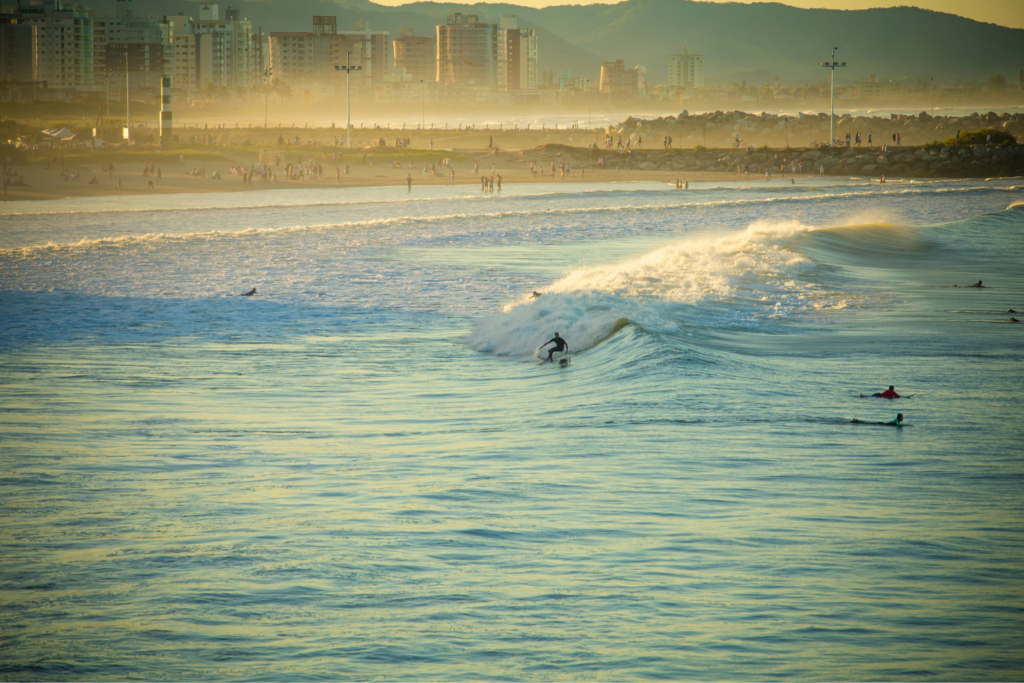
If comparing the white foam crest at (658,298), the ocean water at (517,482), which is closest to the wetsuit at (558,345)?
the ocean water at (517,482)

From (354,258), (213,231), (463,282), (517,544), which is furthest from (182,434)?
(213,231)

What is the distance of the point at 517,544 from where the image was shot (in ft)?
26.2

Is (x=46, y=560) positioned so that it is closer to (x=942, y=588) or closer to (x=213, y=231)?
(x=942, y=588)

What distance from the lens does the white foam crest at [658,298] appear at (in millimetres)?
18125

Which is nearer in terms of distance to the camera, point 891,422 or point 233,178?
point 891,422

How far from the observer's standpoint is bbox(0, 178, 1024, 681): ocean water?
21.1 feet

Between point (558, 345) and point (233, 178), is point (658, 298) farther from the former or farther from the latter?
point (233, 178)

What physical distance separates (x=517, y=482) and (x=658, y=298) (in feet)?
39.8

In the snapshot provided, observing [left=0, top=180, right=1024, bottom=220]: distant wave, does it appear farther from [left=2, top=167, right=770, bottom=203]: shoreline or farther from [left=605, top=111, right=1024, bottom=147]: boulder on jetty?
[left=605, top=111, right=1024, bottom=147]: boulder on jetty

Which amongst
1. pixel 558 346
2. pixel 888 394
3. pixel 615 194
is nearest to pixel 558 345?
pixel 558 346

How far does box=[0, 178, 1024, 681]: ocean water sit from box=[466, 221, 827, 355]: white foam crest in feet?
0.49

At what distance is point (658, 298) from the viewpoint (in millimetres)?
21031

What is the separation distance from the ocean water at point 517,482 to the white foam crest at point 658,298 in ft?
0.49

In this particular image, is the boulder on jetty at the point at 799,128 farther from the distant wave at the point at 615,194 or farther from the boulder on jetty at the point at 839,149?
the distant wave at the point at 615,194
